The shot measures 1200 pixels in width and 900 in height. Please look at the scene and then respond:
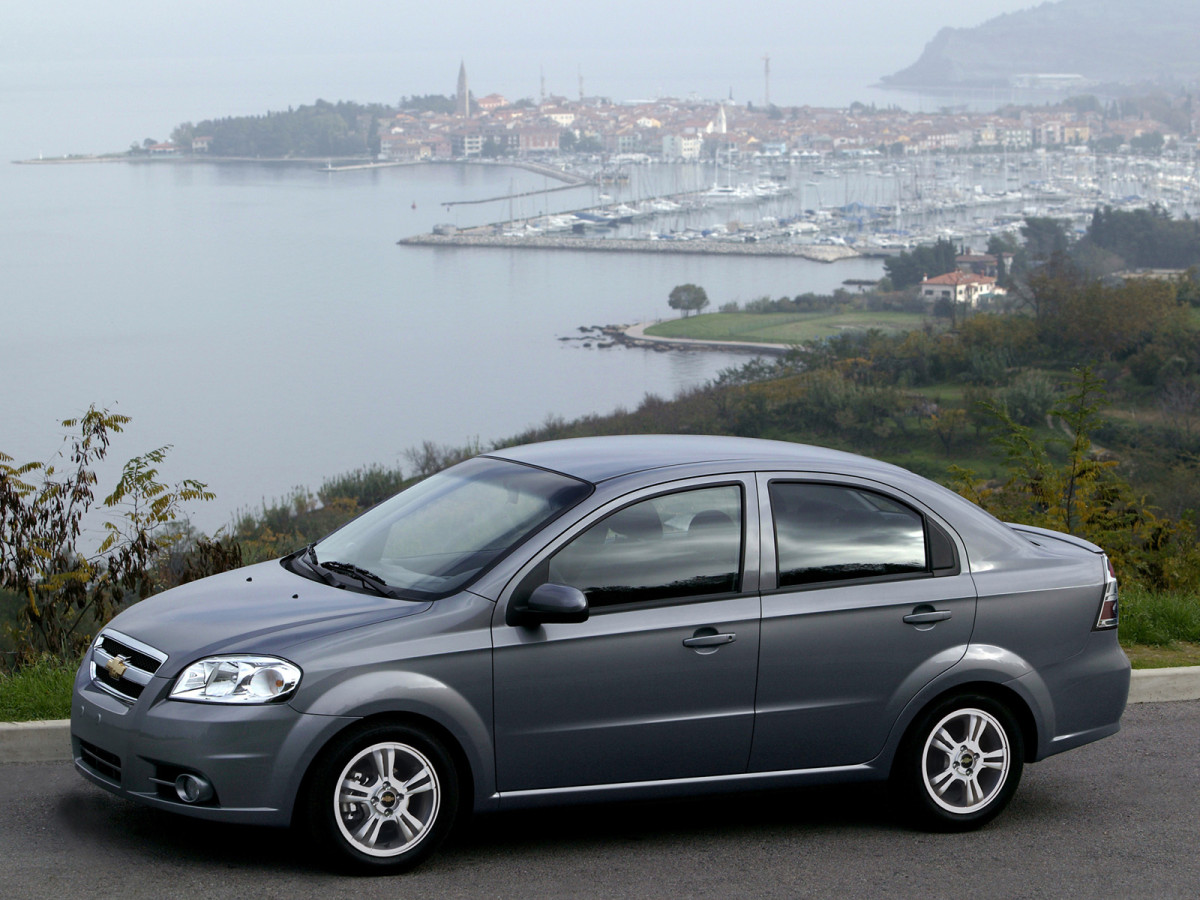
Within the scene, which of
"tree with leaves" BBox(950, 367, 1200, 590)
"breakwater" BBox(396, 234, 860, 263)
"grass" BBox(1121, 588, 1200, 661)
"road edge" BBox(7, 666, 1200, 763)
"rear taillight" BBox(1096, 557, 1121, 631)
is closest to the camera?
"rear taillight" BBox(1096, 557, 1121, 631)

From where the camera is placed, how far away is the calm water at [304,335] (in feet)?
323

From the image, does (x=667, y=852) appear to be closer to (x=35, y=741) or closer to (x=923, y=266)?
(x=35, y=741)

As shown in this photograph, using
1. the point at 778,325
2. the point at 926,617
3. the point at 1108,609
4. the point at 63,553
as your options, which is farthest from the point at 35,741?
the point at 778,325

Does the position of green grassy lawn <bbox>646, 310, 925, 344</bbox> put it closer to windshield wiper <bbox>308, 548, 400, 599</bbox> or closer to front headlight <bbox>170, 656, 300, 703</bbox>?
windshield wiper <bbox>308, 548, 400, 599</bbox>

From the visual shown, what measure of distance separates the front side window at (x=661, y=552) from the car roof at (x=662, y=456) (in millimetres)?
173

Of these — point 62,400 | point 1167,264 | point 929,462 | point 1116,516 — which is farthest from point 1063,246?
point 1116,516

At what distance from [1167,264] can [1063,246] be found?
1129cm

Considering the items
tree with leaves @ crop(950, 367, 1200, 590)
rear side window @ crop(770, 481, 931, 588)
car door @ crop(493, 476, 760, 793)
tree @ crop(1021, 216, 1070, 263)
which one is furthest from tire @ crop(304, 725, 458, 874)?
tree @ crop(1021, 216, 1070, 263)

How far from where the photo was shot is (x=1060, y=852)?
466 centimetres

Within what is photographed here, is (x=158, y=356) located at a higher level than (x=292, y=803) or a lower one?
lower

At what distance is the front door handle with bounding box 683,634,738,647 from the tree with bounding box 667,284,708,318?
132m

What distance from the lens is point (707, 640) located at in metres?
4.37

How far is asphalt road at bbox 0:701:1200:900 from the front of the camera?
4.09 meters

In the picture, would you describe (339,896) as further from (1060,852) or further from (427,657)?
(1060,852)
